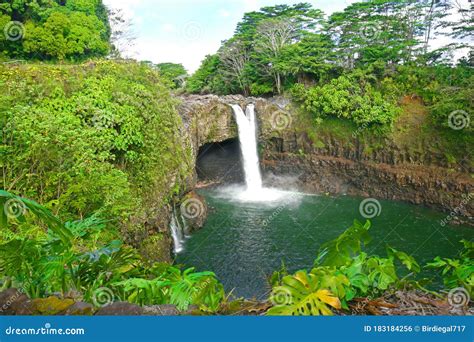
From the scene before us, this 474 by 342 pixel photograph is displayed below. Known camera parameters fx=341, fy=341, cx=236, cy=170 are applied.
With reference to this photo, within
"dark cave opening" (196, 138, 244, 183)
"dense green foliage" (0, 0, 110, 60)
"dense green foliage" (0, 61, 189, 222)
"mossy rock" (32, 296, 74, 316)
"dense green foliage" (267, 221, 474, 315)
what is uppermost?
"dense green foliage" (0, 0, 110, 60)

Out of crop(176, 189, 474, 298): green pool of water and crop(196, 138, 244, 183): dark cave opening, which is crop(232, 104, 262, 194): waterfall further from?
crop(176, 189, 474, 298): green pool of water

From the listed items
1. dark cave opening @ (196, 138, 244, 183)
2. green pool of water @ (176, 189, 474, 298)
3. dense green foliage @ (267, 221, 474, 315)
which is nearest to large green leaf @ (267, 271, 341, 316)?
dense green foliage @ (267, 221, 474, 315)

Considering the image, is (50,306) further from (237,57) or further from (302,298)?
(237,57)

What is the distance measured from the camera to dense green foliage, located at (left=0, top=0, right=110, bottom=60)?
1288cm

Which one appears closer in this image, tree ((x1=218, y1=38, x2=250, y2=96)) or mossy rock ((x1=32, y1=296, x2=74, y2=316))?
mossy rock ((x1=32, y1=296, x2=74, y2=316))

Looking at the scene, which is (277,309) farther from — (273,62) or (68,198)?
(273,62)

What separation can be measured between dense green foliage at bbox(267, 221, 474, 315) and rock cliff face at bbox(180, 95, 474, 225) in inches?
554

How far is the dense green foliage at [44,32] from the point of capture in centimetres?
1288

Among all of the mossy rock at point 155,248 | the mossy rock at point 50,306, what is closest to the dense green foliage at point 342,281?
the mossy rock at point 50,306

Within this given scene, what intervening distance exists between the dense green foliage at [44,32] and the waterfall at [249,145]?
334 inches

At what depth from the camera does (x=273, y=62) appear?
80.2ft

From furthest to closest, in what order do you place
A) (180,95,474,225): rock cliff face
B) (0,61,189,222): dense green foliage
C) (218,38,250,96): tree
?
(218,38,250,96): tree < (180,95,474,225): rock cliff face < (0,61,189,222): dense green foliage

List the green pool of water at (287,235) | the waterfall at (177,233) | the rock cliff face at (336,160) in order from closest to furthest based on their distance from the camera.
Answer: the green pool of water at (287,235)
the waterfall at (177,233)
the rock cliff face at (336,160)

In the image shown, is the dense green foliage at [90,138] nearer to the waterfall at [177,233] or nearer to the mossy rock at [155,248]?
the mossy rock at [155,248]
